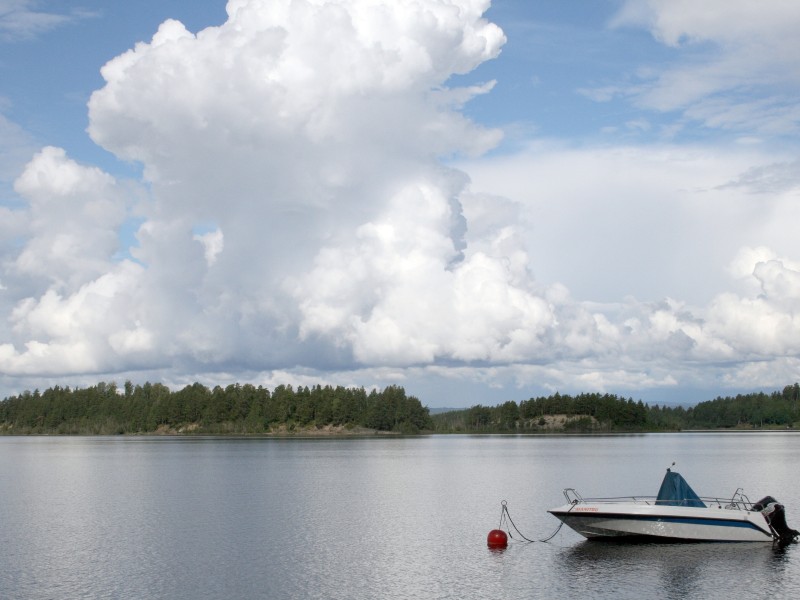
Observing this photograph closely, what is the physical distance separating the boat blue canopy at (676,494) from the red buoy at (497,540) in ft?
36.1

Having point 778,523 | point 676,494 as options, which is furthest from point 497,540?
point 778,523

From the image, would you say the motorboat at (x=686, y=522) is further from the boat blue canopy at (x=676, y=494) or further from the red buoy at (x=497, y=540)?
the red buoy at (x=497, y=540)

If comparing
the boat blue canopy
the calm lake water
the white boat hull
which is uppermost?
the boat blue canopy

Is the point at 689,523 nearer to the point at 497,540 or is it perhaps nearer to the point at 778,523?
the point at 778,523

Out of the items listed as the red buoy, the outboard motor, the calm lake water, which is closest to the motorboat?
the outboard motor

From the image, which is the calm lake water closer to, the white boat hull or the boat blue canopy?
the white boat hull

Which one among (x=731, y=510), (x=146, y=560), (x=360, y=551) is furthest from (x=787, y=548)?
(x=146, y=560)

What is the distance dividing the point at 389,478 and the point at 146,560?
6091 centimetres

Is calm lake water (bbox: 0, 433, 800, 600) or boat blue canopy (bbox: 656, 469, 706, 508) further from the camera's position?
boat blue canopy (bbox: 656, 469, 706, 508)

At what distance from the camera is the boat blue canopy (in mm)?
54844

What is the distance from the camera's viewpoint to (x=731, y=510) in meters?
53.3

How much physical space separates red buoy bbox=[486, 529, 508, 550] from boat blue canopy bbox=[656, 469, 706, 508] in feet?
36.1

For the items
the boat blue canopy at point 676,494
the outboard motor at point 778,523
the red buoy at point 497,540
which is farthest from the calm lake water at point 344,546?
the boat blue canopy at point 676,494

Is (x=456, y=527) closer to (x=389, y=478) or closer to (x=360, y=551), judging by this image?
(x=360, y=551)
